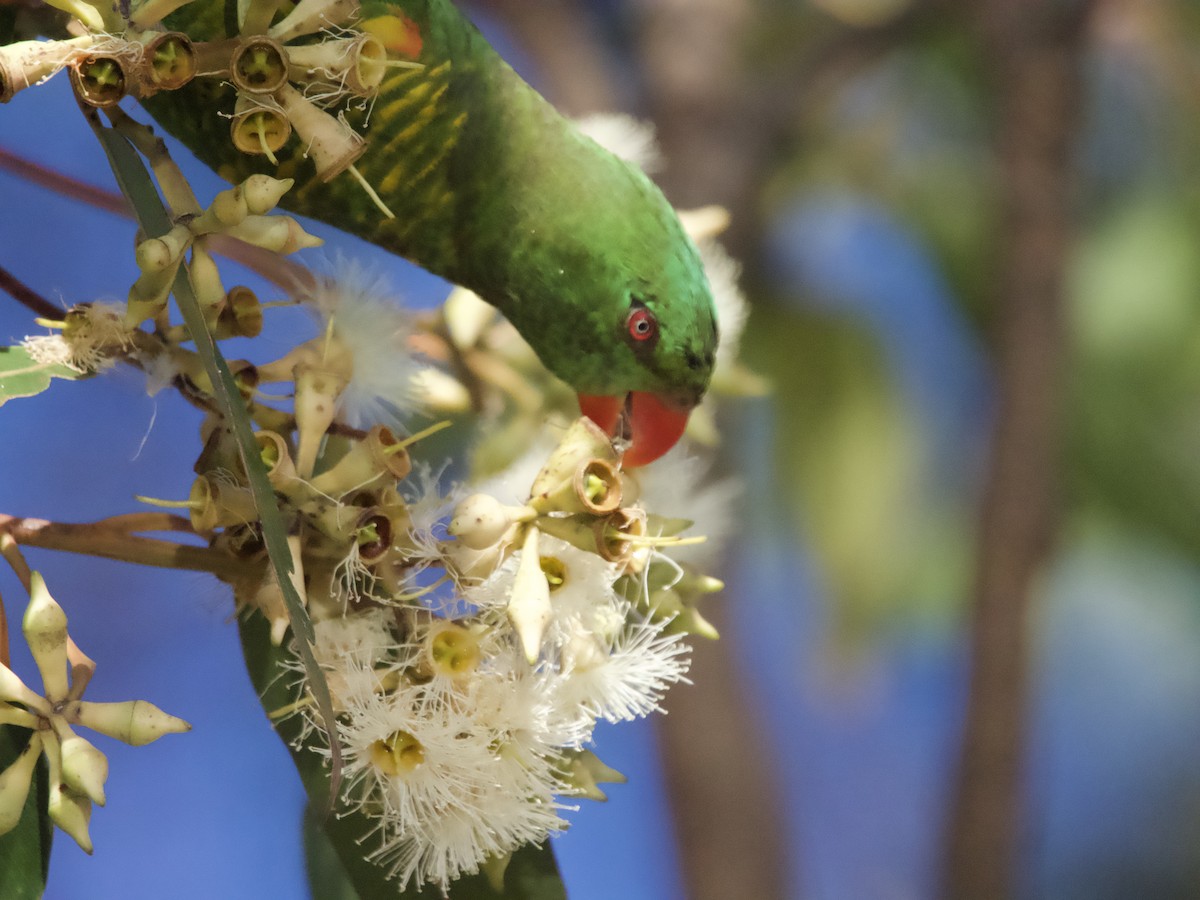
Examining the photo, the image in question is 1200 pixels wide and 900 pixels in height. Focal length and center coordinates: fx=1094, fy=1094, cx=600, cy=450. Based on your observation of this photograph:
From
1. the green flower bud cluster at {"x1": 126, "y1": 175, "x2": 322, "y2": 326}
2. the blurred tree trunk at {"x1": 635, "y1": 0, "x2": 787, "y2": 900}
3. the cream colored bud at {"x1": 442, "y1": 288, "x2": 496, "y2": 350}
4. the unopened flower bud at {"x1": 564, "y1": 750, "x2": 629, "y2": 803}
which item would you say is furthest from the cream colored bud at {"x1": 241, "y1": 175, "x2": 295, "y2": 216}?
the blurred tree trunk at {"x1": 635, "y1": 0, "x2": 787, "y2": 900}

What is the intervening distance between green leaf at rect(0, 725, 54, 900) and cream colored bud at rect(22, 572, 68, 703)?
57 mm

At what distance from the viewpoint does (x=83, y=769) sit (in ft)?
1.49

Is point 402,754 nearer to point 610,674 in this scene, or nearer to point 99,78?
point 610,674

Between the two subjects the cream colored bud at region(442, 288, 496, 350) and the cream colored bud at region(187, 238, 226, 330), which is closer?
the cream colored bud at region(187, 238, 226, 330)

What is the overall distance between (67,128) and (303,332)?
13.2 inches

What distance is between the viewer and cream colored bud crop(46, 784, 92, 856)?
45 centimetres

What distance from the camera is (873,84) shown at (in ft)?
6.56

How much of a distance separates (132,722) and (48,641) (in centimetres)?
5

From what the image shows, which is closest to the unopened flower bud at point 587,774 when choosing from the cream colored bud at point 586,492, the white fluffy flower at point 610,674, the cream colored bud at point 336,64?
the white fluffy flower at point 610,674

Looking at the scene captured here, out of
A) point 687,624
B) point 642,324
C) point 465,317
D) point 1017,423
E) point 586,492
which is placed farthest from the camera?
point 1017,423

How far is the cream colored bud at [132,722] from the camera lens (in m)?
0.46

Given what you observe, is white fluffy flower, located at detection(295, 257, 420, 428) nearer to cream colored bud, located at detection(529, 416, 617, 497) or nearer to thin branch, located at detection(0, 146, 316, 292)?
thin branch, located at detection(0, 146, 316, 292)

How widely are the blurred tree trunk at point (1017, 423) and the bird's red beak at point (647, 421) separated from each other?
4.02 feet

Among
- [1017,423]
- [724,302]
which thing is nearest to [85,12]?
[724,302]
